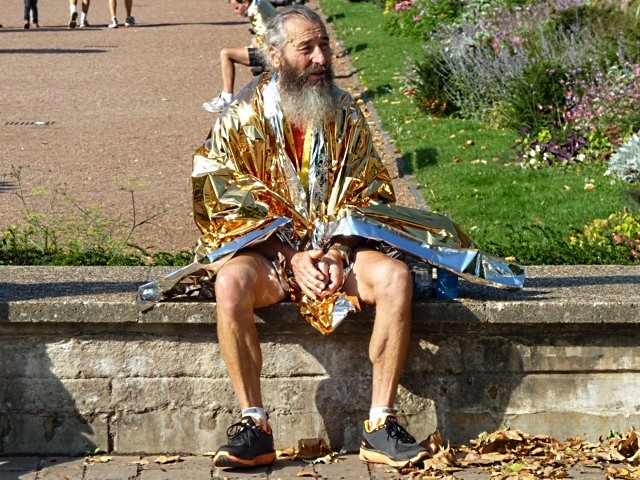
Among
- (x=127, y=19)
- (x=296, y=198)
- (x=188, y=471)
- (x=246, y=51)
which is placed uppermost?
(x=127, y=19)

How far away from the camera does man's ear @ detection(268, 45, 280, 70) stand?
17.6 ft

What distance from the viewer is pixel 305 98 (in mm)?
5266

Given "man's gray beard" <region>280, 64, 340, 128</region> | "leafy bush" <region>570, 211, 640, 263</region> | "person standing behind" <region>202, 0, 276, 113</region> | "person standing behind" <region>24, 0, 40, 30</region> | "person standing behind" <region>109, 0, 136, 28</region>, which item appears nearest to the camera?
"man's gray beard" <region>280, 64, 340, 128</region>

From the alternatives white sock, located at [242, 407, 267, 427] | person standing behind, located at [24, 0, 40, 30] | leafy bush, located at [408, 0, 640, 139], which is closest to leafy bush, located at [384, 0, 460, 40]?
leafy bush, located at [408, 0, 640, 139]

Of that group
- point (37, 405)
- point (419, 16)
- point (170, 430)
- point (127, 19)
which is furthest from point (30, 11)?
point (170, 430)

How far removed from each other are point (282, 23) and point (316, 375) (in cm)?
142

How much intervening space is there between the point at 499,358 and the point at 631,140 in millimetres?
4971

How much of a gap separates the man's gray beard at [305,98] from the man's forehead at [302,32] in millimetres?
114

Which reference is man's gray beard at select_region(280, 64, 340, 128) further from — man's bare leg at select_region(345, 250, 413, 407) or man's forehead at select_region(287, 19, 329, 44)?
man's bare leg at select_region(345, 250, 413, 407)

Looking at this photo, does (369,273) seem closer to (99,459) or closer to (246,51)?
(99,459)

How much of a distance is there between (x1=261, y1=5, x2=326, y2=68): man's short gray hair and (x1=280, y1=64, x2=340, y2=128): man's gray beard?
0.34ft

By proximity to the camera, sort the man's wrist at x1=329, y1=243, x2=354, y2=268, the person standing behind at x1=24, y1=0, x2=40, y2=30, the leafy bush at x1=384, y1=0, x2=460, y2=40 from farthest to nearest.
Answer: the person standing behind at x1=24, y1=0, x2=40, y2=30 → the leafy bush at x1=384, y1=0, x2=460, y2=40 → the man's wrist at x1=329, y1=243, x2=354, y2=268

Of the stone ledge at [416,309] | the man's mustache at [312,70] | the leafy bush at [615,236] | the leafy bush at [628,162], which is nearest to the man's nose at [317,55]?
the man's mustache at [312,70]

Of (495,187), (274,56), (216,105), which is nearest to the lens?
(274,56)
